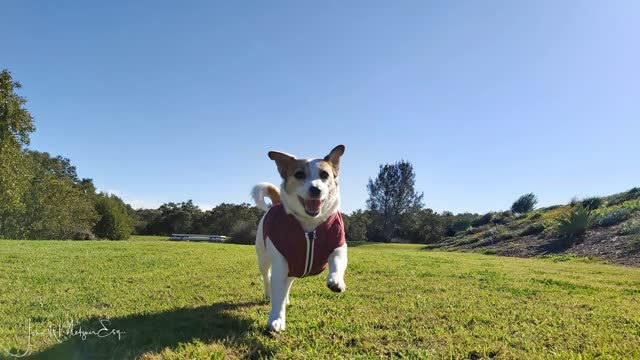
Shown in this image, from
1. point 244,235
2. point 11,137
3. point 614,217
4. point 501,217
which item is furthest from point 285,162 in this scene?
point 501,217

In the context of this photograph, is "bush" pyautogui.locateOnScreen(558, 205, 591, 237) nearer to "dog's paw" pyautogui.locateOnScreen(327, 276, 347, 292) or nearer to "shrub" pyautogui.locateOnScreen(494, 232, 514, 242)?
"shrub" pyautogui.locateOnScreen(494, 232, 514, 242)

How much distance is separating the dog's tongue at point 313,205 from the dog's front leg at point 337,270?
46cm

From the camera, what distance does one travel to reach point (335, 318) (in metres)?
4.26

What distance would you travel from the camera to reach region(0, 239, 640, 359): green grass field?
10.9 ft

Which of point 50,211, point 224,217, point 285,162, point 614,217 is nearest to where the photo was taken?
point 285,162

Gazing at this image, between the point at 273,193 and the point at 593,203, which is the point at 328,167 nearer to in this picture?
the point at 273,193

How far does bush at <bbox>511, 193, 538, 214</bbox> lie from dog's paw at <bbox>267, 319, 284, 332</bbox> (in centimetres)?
3294

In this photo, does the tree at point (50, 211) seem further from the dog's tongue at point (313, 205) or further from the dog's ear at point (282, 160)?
the dog's tongue at point (313, 205)

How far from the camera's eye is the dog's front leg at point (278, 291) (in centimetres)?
361

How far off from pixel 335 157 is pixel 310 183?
59cm

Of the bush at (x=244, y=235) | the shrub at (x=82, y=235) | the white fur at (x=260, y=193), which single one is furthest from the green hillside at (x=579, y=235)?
the shrub at (x=82, y=235)

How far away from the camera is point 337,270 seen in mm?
3709

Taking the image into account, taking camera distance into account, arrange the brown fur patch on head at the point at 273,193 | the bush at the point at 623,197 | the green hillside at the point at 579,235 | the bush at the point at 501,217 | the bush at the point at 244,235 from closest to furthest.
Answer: the brown fur patch on head at the point at 273,193, the green hillside at the point at 579,235, the bush at the point at 623,197, the bush at the point at 501,217, the bush at the point at 244,235

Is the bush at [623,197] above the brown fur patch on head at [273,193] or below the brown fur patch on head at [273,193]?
above
